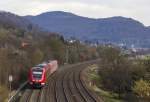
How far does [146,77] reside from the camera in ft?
272

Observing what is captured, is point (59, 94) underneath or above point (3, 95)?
underneath

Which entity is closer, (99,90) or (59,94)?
(59,94)

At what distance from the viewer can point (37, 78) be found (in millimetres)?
51344

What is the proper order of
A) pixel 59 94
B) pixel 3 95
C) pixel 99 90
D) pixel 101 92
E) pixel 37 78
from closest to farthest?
pixel 3 95 < pixel 59 94 < pixel 37 78 < pixel 101 92 < pixel 99 90

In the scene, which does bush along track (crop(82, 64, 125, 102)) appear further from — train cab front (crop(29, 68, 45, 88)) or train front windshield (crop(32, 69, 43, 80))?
train front windshield (crop(32, 69, 43, 80))

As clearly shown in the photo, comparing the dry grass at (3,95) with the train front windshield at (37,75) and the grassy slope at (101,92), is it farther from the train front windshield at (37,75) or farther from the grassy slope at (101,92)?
the grassy slope at (101,92)

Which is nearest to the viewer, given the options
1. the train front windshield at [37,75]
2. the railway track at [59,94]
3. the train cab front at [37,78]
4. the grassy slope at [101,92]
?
the railway track at [59,94]

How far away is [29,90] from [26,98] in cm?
658

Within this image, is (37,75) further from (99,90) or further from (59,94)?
(99,90)

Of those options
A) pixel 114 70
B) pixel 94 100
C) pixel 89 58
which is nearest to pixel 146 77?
pixel 114 70

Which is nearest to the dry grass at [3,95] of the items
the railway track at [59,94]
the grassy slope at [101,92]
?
the railway track at [59,94]

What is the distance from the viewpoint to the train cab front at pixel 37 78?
51250mm

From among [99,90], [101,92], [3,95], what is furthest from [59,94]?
[99,90]

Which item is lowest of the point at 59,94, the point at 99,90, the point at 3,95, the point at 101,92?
the point at 99,90
